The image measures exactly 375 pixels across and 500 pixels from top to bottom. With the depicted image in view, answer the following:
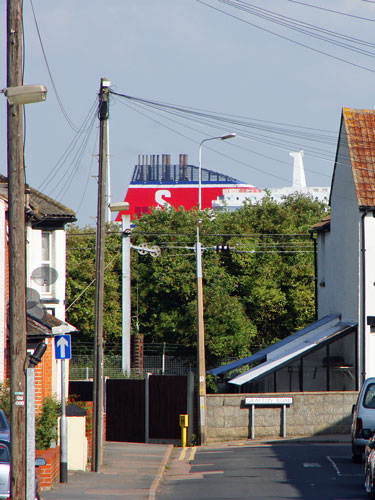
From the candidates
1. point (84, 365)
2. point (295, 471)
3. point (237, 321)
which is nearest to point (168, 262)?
point (237, 321)

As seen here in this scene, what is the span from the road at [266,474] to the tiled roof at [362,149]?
9.52 meters

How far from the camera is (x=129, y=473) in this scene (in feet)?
66.9

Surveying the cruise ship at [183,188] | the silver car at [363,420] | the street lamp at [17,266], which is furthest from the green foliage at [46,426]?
the cruise ship at [183,188]

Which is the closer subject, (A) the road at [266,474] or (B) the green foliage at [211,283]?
(A) the road at [266,474]

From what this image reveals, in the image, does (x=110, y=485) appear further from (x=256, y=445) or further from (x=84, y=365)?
(x=84, y=365)

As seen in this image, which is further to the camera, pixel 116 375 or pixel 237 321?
pixel 237 321

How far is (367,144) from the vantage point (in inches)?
1320

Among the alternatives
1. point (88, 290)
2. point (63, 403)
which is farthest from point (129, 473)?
point (88, 290)

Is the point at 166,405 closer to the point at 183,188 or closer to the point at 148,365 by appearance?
the point at 148,365

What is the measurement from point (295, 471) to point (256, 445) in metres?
9.34

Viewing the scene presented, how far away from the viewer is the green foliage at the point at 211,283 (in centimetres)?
4641

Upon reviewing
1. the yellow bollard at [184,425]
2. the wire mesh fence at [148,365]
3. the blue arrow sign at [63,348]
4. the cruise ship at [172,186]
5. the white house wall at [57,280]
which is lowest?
the yellow bollard at [184,425]

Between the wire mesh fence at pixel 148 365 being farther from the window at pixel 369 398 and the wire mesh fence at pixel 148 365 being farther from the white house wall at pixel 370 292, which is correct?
the window at pixel 369 398

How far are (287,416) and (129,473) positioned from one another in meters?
11.1
